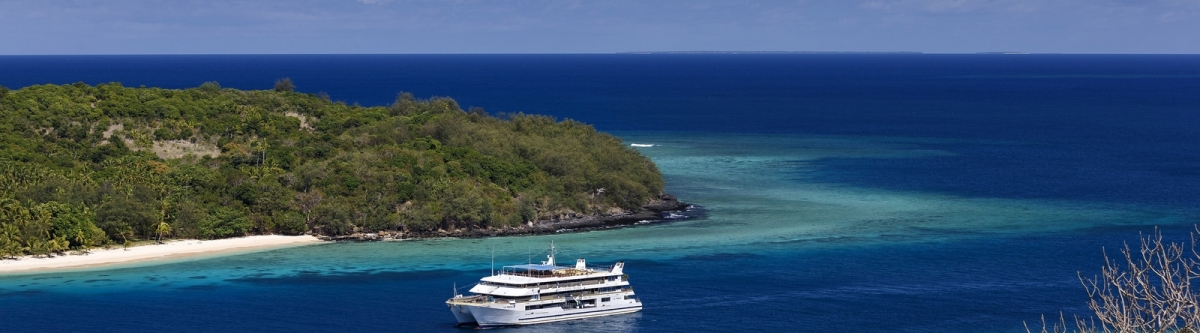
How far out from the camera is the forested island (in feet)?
289

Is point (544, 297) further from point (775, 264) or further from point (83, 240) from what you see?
point (83, 240)

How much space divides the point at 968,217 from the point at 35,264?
2546 inches

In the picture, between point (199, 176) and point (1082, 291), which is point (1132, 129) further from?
point (199, 176)

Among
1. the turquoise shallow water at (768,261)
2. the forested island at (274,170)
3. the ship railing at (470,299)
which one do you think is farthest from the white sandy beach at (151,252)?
the ship railing at (470,299)

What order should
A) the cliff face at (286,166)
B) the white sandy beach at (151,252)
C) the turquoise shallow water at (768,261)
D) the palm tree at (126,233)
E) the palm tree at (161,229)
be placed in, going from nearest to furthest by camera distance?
the turquoise shallow water at (768,261)
the white sandy beach at (151,252)
the palm tree at (126,233)
the palm tree at (161,229)
the cliff face at (286,166)

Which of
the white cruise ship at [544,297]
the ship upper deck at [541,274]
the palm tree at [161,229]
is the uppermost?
the ship upper deck at [541,274]

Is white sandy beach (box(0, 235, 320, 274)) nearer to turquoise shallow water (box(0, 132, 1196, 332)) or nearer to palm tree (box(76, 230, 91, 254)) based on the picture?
palm tree (box(76, 230, 91, 254))

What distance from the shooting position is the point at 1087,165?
13688cm

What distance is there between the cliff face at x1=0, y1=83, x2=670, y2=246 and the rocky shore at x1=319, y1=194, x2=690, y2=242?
660 millimetres

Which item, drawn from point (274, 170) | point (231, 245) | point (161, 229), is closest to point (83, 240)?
point (161, 229)

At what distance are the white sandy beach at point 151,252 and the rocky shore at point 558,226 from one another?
3.68m

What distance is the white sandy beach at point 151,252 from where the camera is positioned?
7762cm

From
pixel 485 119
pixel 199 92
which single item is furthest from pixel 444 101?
pixel 199 92

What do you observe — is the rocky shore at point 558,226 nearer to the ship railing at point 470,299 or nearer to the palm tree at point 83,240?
the palm tree at point 83,240
